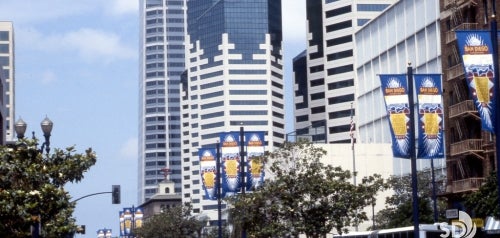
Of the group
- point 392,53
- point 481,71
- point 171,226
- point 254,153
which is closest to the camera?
point 481,71

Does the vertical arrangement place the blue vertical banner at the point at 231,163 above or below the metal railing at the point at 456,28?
below

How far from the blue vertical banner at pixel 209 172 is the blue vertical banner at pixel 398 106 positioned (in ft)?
91.0

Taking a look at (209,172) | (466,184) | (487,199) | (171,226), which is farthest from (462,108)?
(171,226)

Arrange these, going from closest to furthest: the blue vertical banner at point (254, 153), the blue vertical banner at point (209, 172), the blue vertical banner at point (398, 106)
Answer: the blue vertical banner at point (398, 106)
the blue vertical banner at point (254, 153)
the blue vertical banner at point (209, 172)

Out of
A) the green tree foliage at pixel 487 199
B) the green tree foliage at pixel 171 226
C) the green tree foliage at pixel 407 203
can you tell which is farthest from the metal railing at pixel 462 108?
the green tree foliage at pixel 171 226

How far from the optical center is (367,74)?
149 metres

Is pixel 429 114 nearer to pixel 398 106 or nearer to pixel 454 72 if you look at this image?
pixel 398 106

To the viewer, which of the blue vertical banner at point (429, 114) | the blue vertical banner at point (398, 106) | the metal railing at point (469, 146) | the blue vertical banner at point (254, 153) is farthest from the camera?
the metal railing at point (469, 146)

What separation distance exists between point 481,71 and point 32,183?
19998 mm

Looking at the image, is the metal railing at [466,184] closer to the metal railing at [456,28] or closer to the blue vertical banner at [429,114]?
the metal railing at [456,28]

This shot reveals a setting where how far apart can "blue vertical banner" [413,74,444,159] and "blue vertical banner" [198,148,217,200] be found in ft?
83.7

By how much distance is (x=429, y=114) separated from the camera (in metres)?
51.1

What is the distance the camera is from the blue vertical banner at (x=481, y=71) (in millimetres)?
35094

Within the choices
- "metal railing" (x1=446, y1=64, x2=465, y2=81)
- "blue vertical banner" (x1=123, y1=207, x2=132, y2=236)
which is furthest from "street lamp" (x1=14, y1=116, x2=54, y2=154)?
"blue vertical banner" (x1=123, y1=207, x2=132, y2=236)
